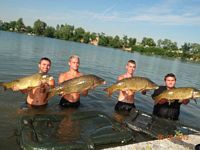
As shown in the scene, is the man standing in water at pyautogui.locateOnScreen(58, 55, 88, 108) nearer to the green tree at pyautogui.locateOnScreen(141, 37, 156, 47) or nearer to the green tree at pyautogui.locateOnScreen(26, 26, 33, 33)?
the green tree at pyautogui.locateOnScreen(141, 37, 156, 47)

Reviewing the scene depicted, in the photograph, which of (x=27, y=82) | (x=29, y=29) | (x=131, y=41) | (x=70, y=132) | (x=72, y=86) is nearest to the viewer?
(x=70, y=132)

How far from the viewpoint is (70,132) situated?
22.5 feet

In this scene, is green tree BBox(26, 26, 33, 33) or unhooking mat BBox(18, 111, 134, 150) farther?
green tree BBox(26, 26, 33, 33)

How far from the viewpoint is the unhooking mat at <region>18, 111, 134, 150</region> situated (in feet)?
18.9

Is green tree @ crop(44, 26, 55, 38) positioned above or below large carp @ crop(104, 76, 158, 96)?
above

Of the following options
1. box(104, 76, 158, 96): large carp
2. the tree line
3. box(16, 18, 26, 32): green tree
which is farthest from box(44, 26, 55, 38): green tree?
box(104, 76, 158, 96): large carp

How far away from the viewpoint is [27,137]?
5805mm

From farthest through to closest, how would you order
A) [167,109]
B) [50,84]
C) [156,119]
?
[167,109] → [156,119] → [50,84]

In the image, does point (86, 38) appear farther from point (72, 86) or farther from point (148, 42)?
point (72, 86)

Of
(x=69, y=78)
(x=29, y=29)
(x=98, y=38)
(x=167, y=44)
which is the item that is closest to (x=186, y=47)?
(x=167, y=44)

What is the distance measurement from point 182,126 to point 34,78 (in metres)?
4.04

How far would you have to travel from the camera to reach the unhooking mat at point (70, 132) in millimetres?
5762

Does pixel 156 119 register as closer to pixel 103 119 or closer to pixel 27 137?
pixel 103 119

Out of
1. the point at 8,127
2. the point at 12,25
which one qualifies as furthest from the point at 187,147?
the point at 12,25
